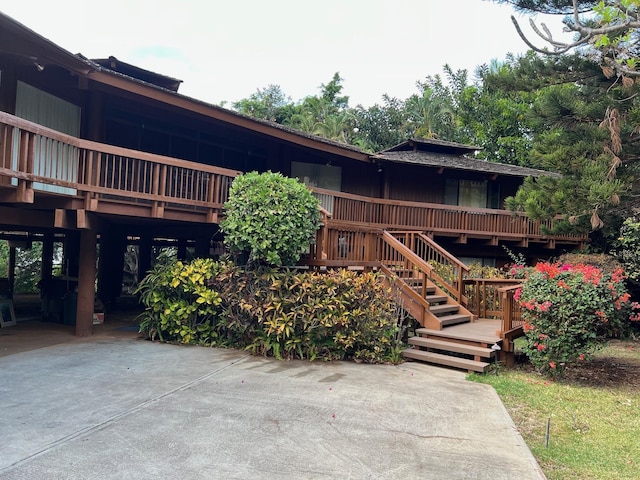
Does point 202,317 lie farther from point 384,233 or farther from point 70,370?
point 384,233

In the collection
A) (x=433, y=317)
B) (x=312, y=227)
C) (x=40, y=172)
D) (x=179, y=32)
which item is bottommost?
(x=433, y=317)

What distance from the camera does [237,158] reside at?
14.3 m

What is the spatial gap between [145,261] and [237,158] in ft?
19.2

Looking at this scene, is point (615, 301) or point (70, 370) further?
point (615, 301)

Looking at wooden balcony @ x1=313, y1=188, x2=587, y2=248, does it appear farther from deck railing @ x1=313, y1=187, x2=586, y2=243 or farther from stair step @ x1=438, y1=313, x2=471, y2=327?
stair step @ x1=438, y1=313, x2=471, y2=327

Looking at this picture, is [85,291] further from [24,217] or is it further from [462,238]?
[462,238]

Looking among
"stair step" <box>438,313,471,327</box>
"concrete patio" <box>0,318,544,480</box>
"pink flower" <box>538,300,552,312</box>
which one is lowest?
"concrete patio" <box>0,318,544,480</box>

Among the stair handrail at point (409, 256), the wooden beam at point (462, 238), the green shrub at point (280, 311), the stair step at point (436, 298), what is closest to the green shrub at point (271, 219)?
the green shrub at point (280, 311)

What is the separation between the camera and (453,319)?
986cm

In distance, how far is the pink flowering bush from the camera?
716 cm

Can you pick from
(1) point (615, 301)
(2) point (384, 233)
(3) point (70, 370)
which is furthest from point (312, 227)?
(1) point (615, 301)

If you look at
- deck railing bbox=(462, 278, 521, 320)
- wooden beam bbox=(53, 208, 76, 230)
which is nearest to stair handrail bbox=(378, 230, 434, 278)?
deck railing bbox=(462, 278, 521, 320)

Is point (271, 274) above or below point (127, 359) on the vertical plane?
above

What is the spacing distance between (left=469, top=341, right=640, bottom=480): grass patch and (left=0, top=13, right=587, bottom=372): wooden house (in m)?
2.44
